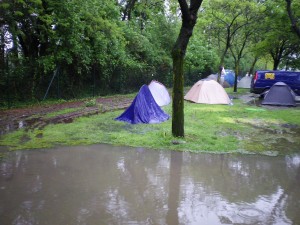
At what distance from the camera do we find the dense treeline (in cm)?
1386

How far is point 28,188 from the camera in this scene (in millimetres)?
5254

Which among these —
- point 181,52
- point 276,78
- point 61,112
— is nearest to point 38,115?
point 61,112

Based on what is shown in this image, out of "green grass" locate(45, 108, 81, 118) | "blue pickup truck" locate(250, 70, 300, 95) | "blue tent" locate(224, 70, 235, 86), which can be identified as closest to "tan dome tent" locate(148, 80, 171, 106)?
"green grass" locate(45, 108, 81, 118)

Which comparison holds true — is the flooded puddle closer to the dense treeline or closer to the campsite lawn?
Result: the campsite lawn

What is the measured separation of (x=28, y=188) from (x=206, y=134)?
5571 mm

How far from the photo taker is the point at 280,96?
54.3 ft

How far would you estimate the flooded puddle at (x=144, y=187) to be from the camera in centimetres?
445

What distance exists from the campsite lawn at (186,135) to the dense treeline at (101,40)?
3712mm

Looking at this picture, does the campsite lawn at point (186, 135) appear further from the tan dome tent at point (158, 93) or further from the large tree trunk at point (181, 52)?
the tan dome tent at point (158, 93)

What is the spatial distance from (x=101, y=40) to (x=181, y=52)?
9297 millimetres

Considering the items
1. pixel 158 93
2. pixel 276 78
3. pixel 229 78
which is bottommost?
pixel 158 93

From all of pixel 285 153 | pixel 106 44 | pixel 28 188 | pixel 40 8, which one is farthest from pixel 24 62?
pixel 285 153

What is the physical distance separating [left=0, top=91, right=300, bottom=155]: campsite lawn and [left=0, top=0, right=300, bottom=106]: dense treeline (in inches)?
146

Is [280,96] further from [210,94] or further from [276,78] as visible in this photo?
[210,94]
